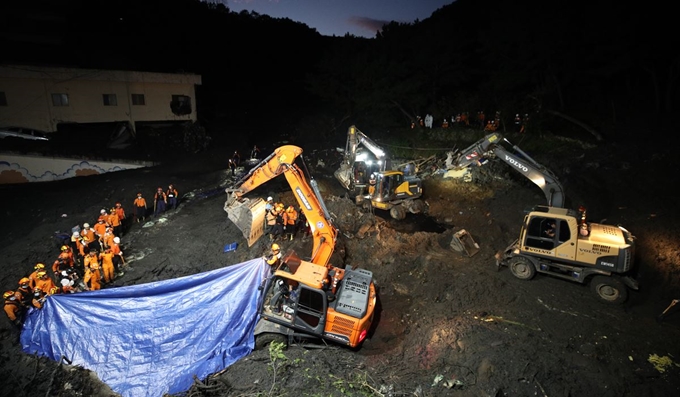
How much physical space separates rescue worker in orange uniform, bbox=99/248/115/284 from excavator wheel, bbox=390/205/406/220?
10136mm

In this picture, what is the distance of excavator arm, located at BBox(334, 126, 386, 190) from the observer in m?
16.0

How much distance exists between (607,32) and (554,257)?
15.2 meters

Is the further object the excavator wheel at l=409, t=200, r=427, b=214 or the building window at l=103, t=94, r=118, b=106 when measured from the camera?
the building window at l=103, t=94, r=118, b=106

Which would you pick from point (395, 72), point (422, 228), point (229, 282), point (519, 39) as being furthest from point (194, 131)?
point (519, 39)

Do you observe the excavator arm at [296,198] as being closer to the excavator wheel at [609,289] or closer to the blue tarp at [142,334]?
the blue tarp at [142,334]

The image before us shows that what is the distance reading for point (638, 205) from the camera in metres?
12.5

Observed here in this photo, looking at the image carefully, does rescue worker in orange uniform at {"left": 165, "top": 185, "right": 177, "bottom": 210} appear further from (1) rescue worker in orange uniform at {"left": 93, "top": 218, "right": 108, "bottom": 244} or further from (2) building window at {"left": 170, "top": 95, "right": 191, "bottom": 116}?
(2) building window at {"left": 170, "top": 95, "right": 191, "bottom": 116}

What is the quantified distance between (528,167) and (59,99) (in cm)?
2406

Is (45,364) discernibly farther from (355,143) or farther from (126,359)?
(355,143)

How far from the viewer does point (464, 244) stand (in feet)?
37.9

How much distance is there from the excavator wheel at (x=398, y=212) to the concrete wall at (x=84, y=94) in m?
17.4

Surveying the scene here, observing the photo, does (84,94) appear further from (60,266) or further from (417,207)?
(417,207)

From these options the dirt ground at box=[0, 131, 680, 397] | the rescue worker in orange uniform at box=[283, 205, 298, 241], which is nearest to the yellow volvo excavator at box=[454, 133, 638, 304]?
the dirt ground at box=[0, 131, 680, 397]

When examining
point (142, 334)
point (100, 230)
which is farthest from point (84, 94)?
point (142, 334)
